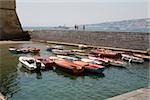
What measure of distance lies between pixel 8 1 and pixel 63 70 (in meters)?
26.8

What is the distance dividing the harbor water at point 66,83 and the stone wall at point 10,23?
21.2 m

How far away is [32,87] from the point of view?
39.9 feet

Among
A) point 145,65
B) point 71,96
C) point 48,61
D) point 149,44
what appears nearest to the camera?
point 71,96

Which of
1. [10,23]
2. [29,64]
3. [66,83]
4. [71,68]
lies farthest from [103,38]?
[10,23]

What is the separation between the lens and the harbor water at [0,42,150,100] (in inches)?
428

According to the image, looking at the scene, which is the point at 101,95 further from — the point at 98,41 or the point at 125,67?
the point at 98,41

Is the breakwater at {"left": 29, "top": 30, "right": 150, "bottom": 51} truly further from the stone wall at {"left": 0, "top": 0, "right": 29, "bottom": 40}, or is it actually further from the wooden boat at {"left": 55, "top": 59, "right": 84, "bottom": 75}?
the wooden boat at {"left": 55, "top": 59, "right": 84, "bottom": 75}

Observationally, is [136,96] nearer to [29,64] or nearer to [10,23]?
[29,64]

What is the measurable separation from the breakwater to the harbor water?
6877mm

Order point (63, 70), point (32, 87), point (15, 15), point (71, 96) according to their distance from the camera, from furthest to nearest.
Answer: point (15, 15) → point (63, 70) → point (32, 87) → point (71, 96)

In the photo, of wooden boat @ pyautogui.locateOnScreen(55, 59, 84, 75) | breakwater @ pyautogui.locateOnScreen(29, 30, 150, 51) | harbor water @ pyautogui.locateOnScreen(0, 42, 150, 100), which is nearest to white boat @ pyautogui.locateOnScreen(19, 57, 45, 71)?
harbor water @ pyautogui.locateOnScreen(0, 42, 150, 100)

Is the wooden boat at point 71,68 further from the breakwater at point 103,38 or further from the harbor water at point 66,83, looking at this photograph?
the breakwater at point 103,38

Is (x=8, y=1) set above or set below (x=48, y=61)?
above

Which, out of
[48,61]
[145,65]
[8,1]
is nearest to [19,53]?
[48,61]
